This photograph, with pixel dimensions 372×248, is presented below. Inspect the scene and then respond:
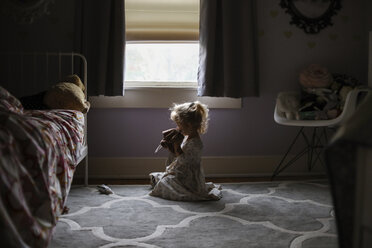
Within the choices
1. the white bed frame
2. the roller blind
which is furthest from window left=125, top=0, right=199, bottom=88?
the white bed frame

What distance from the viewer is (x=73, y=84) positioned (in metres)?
2.83

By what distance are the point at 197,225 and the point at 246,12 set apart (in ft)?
6.03

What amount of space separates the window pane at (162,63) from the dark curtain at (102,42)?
28 centimetres

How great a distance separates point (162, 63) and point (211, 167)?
0.92 m

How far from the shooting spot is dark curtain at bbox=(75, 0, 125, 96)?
3.32 meters

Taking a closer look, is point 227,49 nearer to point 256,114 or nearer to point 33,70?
point 256,114

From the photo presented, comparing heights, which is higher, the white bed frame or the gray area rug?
the white bed frame

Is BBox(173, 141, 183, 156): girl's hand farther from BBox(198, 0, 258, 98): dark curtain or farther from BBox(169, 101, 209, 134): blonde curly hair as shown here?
BBox(198, 0, 258, 98): dark curtain

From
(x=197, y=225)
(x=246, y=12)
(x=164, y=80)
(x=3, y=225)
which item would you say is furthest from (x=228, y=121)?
(x=3, y=225)

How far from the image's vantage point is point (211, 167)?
362cm

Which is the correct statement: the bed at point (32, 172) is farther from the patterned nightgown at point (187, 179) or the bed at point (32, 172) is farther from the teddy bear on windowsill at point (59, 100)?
the patterned nightgown at point (187, 179)

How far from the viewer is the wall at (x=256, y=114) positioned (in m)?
3.55

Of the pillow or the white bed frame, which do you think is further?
the white bed frame

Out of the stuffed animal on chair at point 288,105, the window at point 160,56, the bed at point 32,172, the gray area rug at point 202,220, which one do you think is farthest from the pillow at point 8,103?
the stuffed animal on chair at point 288,105
